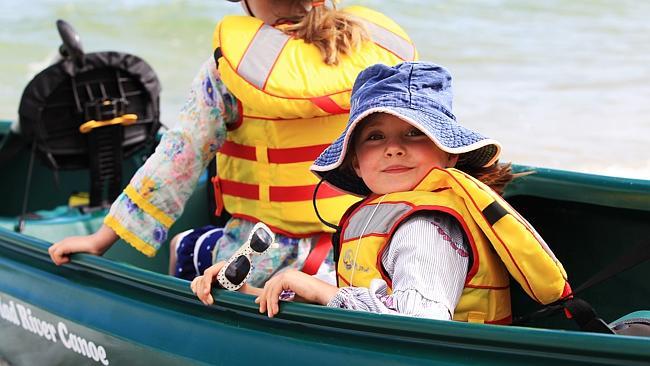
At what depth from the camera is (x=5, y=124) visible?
4.53 meters

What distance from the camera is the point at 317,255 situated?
2.84 meters

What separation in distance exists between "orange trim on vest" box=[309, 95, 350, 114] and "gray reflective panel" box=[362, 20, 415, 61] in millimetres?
264

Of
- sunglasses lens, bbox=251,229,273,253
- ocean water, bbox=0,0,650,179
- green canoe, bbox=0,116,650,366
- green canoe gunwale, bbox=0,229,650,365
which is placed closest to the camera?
green canoe gunwale, bbox=0,229,650,365

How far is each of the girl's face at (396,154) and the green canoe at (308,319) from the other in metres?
0.35

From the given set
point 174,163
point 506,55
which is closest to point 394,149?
point 174,163

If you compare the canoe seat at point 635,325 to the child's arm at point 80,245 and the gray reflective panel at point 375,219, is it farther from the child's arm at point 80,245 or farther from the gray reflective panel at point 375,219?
the child's arm at point 80,245

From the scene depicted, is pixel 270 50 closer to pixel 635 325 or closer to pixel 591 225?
pixel 591 225

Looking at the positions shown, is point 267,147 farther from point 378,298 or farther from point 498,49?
point 498,49

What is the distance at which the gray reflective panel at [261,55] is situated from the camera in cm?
266

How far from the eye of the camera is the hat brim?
2186 millimetres

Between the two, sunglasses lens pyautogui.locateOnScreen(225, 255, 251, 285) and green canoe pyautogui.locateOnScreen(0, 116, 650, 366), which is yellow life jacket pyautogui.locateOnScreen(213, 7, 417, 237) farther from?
sunglasses lens pyautogui.locateOnScreen(225, 255, 251, 285)

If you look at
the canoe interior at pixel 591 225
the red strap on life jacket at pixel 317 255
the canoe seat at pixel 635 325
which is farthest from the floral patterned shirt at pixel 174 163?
the canoe seat at pixel 635 325

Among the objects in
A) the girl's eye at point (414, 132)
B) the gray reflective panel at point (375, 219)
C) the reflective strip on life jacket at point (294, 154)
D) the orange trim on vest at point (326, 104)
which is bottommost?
the gray reflective panel at point (375, 219)

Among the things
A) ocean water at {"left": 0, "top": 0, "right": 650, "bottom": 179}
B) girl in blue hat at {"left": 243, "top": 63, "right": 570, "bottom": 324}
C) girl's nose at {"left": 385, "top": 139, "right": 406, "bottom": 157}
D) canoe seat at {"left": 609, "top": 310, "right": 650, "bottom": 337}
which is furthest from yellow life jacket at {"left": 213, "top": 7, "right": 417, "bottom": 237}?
ocean water at {"left": 0, "top": 0, "right": 650, "bottom": 179}
